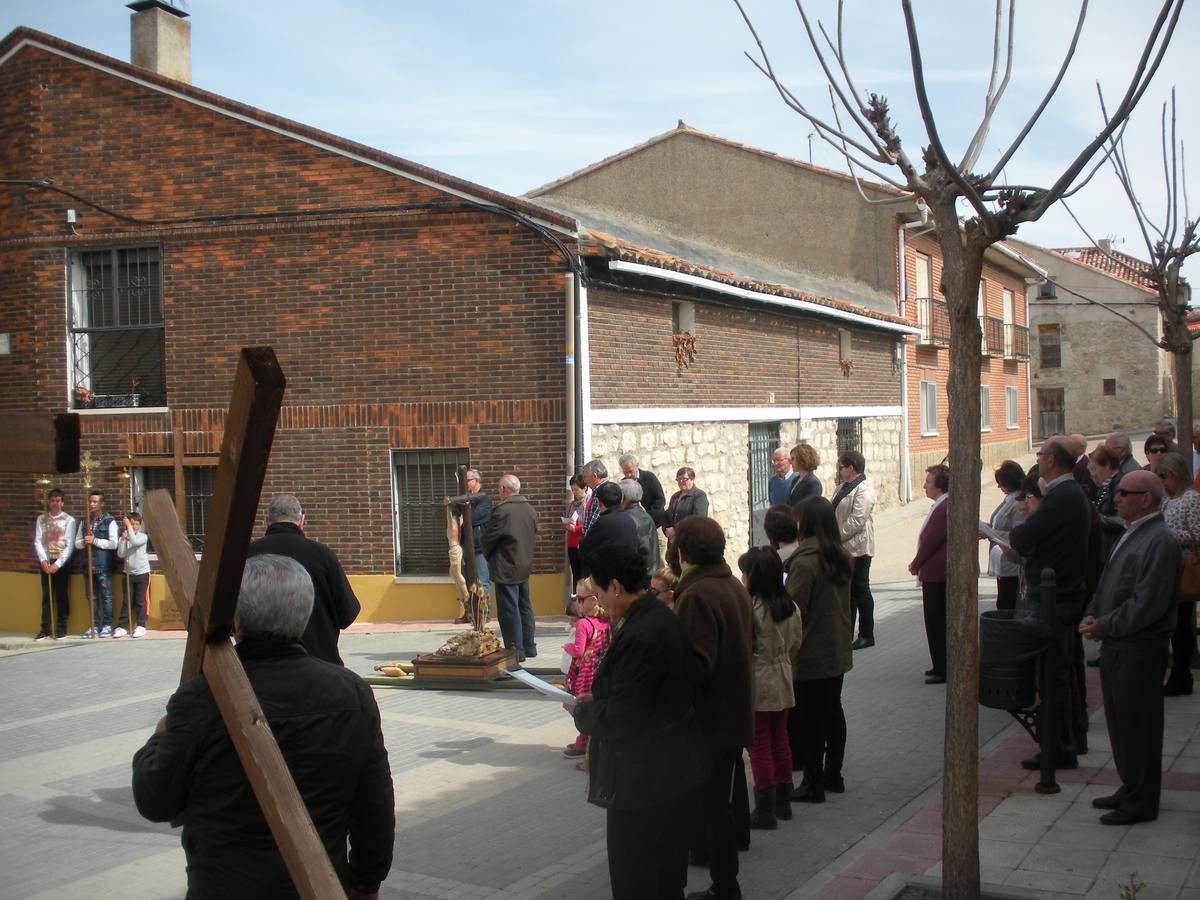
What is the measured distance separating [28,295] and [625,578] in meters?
14.2

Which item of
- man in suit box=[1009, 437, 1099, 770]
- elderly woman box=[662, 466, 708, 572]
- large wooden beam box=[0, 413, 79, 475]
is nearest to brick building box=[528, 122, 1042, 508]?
elderly woman box=[662, 466, 708, 572]

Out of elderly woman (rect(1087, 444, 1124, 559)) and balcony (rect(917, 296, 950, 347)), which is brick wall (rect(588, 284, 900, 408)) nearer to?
balcony (rect(917, 296, 950, 347))

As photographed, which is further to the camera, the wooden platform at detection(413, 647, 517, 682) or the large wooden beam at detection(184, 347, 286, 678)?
the wooden platform at detection(413, 647, 517, 682)

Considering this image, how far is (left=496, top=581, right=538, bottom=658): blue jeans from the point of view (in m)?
11.0

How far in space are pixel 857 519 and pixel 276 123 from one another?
890 centimetres

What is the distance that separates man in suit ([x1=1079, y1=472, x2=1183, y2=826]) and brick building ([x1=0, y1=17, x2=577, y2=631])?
8.60 metres

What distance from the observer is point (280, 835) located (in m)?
2.47

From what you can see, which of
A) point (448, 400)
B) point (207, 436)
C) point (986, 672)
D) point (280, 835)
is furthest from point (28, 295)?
point (280, 835)

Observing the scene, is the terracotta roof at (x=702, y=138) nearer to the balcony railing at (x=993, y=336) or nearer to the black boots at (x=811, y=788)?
the balcony railing at (x=993, y=336)

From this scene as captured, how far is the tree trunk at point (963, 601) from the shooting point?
4.55 m

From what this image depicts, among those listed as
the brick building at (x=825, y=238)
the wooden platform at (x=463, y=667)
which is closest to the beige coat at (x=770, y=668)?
the wooden platform at (x=463, y=667)

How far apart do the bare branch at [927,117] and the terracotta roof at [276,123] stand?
953 cm

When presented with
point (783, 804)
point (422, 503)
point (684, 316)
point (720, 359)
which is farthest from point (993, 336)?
point (783, 804)

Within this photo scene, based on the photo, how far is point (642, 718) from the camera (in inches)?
161
